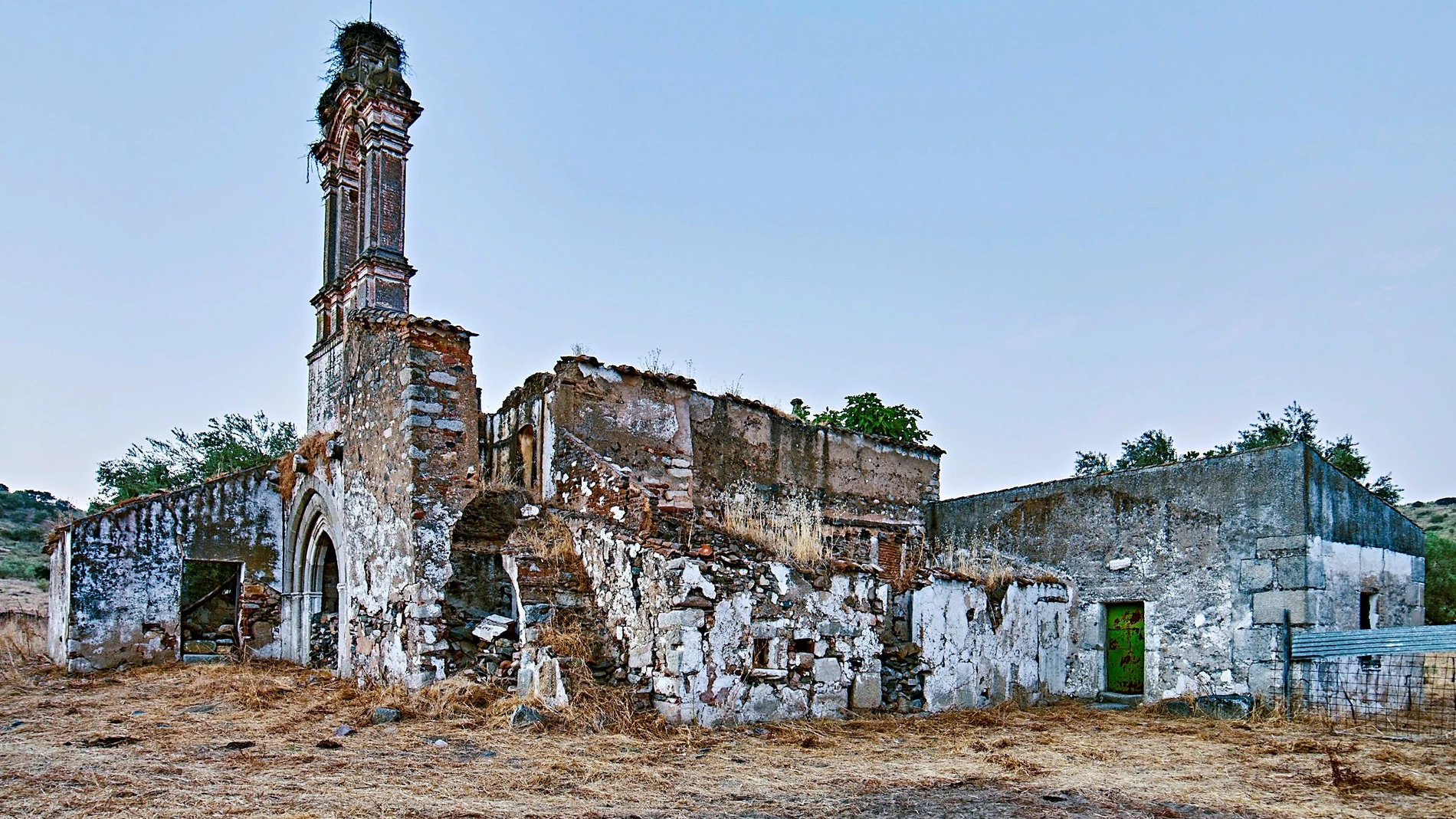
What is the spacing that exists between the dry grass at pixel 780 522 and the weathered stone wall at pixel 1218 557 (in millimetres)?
3557

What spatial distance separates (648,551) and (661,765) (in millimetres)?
2372

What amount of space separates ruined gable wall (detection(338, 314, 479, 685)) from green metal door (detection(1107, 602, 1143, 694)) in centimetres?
829

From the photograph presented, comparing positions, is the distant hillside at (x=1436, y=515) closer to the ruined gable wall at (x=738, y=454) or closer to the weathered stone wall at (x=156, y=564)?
the ruined gable wall at (x=738, y=454)

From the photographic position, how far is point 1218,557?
11414 mm

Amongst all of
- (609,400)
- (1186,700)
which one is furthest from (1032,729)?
(609,400)

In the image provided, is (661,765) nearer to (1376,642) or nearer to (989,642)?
(989,642)

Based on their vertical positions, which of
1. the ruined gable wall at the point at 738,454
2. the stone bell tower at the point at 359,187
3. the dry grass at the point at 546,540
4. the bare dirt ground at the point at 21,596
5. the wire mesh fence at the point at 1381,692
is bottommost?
the bare dirt ground at the point at 21,596

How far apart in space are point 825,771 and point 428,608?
501cm

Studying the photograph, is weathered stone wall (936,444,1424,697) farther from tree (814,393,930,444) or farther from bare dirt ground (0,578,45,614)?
bare dirt ground (0,578,45,614)

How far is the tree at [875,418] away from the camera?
23.8m

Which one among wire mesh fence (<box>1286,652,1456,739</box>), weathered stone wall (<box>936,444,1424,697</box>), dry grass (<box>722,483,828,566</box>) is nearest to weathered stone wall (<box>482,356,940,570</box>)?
dry grass (<box>722,483,828,566</box>)

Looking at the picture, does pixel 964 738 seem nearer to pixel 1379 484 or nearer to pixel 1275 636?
pixel 1275 636

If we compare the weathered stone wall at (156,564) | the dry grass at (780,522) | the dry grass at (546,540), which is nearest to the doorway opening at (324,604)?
the weathered stone wall at (156,564)

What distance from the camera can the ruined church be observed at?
29.9 feet
